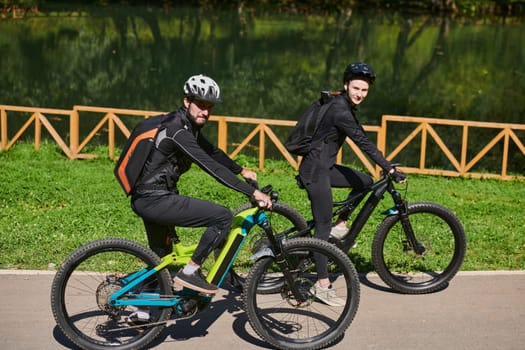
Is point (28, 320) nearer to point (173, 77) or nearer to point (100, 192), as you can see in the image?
point (100, 192)

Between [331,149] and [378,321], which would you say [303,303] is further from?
[331,149]

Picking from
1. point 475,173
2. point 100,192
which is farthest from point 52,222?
point 475,173

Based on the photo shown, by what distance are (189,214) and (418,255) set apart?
2.24 meters

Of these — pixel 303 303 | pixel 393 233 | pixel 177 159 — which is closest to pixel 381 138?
pixel 393 233

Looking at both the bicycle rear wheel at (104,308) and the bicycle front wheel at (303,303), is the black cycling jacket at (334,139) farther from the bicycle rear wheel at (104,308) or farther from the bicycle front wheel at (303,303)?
the bicycle rear wheel at (104,308)

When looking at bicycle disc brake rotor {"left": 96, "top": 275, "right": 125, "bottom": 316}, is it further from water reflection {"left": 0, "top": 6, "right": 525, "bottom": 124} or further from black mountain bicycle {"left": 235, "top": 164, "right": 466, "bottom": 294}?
water reflection {"left": 0, "top": 6, "right": 525, "bottom": 124}

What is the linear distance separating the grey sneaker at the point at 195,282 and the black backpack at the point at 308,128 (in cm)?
136

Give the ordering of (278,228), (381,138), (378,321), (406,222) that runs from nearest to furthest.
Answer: (378,321) → (406,222) → (278,228) → (381,138)

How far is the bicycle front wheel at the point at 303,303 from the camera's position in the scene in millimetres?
5137

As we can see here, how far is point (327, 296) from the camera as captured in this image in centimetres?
577

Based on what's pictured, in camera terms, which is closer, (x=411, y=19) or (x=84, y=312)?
(x=84, y=312)

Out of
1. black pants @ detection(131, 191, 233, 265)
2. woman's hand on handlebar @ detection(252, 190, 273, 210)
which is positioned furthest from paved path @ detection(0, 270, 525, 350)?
A: woman's hand on handlebar @ detection(252, 190, 273, 210)

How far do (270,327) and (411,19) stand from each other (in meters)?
49.0

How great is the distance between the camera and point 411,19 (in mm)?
51906
